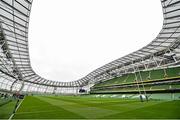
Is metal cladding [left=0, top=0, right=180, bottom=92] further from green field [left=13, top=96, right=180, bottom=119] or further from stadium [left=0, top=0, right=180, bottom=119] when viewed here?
green field [left=13, top=96, right=180, bottom=119]

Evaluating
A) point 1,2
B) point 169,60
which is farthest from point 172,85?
point 1,2

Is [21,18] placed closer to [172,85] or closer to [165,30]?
[165,30]

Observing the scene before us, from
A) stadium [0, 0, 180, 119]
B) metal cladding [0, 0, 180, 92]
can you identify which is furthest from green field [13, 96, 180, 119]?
metal cladding [0, 0, 180, 92]

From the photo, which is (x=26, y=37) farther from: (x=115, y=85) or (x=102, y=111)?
(x=115, y=85)

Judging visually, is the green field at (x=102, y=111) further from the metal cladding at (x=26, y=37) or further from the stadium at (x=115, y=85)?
the metal cladding at (x=26, y=37)

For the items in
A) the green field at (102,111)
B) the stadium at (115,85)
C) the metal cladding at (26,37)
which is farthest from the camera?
the metal cladding at (26,37)

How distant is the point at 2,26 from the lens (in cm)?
2380

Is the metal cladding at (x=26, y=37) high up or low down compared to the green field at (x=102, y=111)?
up

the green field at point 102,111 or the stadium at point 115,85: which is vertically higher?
the stadium at point 115,85

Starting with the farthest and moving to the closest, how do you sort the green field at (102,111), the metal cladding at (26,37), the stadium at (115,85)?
the metal cladding at (26,37) → the stadium at (115,85) → the green field at (102,111)

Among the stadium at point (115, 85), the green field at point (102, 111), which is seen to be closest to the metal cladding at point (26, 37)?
the stadium at point (115, 85)

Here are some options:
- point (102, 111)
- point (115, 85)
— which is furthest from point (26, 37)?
point (115, 85)

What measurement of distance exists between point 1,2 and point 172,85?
113 feet

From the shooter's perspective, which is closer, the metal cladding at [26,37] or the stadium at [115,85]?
the stadium at [115,85]
